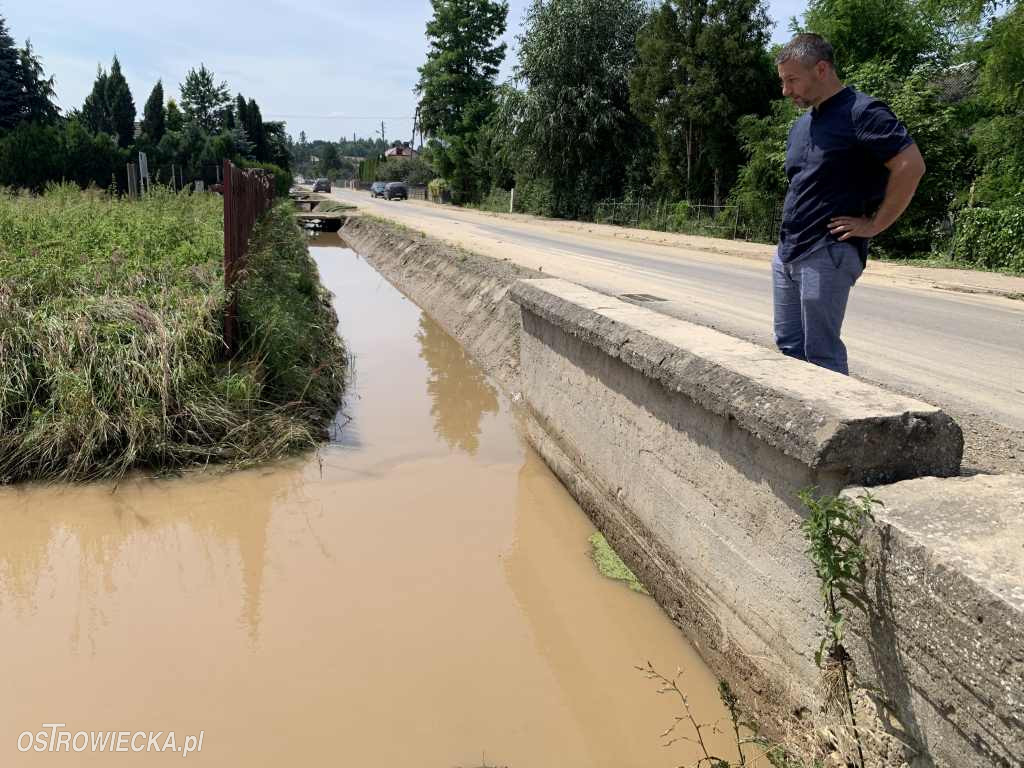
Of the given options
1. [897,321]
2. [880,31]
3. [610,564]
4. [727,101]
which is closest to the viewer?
[610,564]

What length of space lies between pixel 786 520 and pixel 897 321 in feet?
19.5

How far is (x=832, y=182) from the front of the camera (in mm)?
3004

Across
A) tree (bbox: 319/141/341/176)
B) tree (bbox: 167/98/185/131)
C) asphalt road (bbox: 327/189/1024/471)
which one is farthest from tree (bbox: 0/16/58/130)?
tree (bbox: 319/141/341/176)

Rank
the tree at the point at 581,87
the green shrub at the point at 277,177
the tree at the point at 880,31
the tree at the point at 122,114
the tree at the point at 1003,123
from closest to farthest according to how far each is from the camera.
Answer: the tree at the point at 1003,123, the tree at the point at 880,31, the green shrub at the point at 277,177, the tree at the point at 581,87, the tree at the point at 122,114

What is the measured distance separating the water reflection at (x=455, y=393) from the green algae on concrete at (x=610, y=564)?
193 cm

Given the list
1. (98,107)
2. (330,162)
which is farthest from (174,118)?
(330,162)

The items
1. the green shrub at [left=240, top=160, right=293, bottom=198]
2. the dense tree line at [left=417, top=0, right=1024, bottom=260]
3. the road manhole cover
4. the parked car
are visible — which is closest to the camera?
the road manhole cover

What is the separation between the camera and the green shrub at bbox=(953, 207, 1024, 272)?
42.9 ft

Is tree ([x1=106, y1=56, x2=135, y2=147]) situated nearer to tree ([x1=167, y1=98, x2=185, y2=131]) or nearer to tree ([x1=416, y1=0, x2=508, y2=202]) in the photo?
tree ([x1=167, y1=98, x2=185, y2=131])

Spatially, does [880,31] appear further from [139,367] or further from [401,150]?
[401,150]

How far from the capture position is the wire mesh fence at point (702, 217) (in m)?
19.9

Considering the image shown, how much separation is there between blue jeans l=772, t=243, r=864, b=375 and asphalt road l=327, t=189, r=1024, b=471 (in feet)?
2.54

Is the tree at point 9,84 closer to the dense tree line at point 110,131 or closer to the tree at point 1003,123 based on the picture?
the dense tree line at point 110,131

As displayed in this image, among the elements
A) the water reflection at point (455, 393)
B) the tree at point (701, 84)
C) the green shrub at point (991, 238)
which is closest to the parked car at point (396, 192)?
the tree at point (701, 84)
